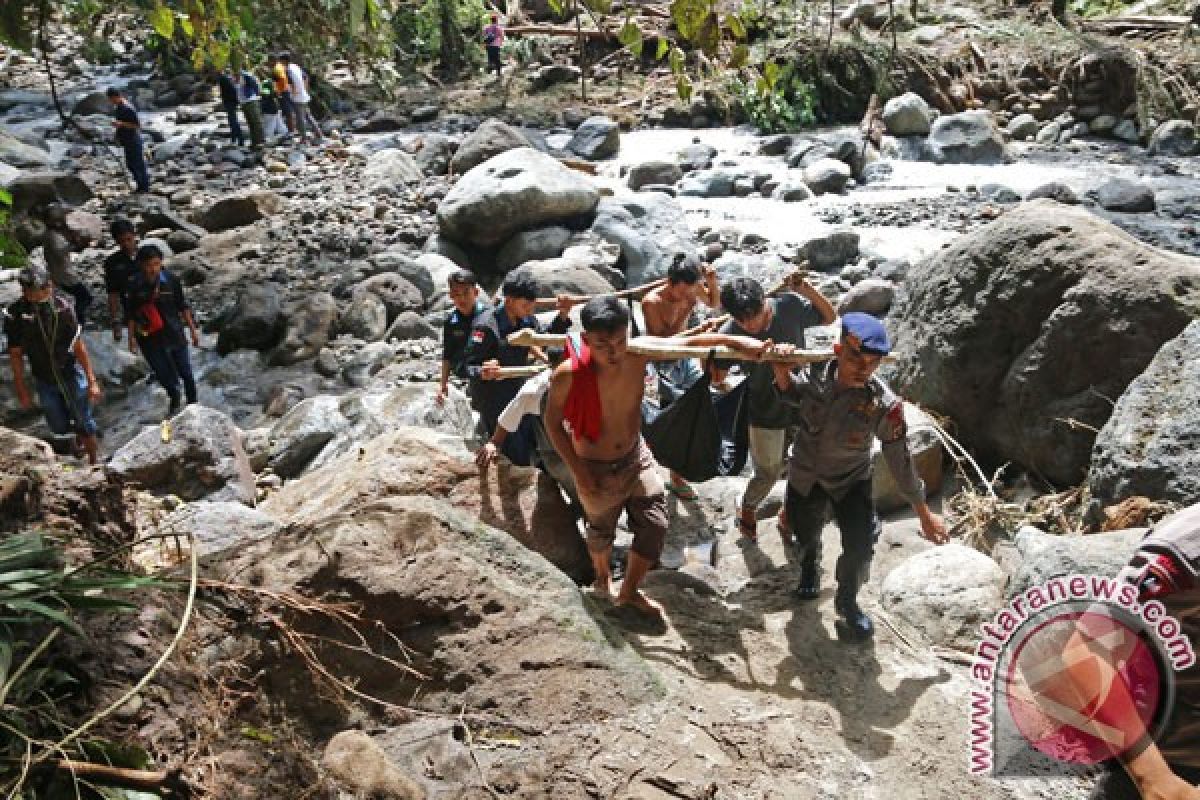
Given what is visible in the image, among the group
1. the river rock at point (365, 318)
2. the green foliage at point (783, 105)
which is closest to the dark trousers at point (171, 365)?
the river rock at point (365, 318)

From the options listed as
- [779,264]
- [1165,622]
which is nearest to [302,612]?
[1165,622]

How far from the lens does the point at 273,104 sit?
16.6 metres

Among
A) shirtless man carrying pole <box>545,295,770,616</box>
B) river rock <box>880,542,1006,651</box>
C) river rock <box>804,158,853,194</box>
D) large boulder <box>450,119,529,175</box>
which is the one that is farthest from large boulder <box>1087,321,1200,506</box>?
large boulder <box>450,119,529,175</box>

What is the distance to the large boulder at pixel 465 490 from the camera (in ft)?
14.0

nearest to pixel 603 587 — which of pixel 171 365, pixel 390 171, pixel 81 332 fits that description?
pixel 171 365

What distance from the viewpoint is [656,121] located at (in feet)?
60.6

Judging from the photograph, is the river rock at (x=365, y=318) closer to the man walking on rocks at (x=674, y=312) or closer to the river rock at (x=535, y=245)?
the river rock at (x=535, y=245)

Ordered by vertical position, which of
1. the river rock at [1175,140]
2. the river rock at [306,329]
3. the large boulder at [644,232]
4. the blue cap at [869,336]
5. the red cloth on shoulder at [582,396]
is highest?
the blue cap at [869,336]

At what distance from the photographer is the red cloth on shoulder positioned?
362 cm

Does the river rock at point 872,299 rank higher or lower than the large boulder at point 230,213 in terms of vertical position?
higher

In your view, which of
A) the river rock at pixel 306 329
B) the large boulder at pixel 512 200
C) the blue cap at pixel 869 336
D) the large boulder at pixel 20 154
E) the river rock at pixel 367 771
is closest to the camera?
the river rock at pixel 367 771

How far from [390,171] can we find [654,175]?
4242mm

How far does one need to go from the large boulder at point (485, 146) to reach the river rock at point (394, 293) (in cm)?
435

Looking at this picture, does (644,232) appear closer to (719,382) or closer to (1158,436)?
(719,382)
